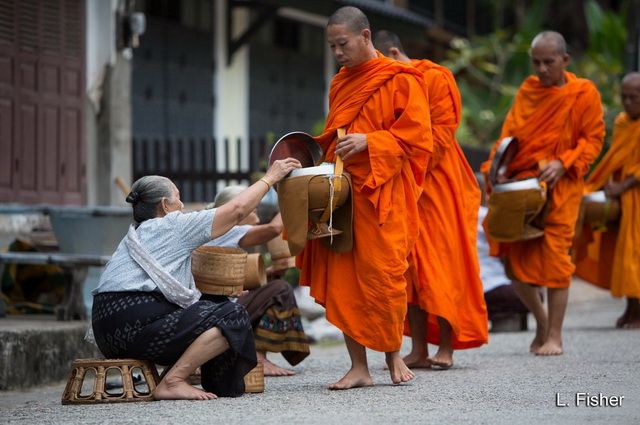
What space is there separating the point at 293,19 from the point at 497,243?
892 centimetres

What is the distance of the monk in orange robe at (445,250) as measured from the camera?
7.35 meters

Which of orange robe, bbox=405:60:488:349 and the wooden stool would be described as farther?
orange robe, bbox=405:60:488:349

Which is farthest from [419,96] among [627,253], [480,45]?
[480,45]

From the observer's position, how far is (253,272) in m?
7.30

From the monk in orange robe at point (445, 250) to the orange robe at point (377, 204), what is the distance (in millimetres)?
627

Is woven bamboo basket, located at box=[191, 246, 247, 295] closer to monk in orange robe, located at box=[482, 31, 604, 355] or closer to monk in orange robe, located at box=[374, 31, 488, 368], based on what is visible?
monk in orange robe, located at box=[374, 31, 488, 368]

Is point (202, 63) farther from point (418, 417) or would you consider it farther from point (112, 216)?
point (418, 417)

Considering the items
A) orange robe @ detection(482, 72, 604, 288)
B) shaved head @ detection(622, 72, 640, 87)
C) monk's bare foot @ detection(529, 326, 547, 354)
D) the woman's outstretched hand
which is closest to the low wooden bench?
the woman's outstretched hand

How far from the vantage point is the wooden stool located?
600cm

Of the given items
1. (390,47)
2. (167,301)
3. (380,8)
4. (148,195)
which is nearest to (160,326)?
(167,301)

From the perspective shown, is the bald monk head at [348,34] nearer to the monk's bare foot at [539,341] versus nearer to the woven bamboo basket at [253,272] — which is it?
the woven bamboo basket at [253,272]

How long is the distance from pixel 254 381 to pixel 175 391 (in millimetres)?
629

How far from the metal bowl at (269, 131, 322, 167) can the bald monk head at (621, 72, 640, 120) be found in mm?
4203

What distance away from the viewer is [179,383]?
6027 mm
